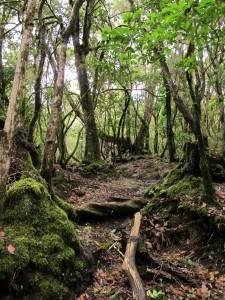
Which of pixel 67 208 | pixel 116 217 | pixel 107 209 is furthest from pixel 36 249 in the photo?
pixel 116 217

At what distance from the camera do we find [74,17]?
6.52m

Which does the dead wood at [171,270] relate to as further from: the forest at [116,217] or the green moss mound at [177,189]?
the green moss mound at [177,189]

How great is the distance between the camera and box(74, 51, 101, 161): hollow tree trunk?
1446 centimetres

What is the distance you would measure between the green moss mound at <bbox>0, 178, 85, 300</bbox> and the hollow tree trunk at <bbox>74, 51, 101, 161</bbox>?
9354 mm

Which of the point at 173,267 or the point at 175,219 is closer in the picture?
the point at 173,267

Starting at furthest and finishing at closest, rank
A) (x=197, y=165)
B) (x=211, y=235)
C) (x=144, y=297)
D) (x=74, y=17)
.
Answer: (x=197, y=165) < (x=74, y=17) < (x=211, y=235) < (x=144, y=297)

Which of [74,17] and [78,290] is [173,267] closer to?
[78,290]

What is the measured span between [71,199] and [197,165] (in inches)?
148

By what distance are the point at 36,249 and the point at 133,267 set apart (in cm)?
160

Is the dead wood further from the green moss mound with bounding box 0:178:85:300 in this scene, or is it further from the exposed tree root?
the exposed tree root

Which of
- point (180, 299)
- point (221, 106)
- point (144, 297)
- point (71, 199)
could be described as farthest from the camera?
point (221, 106)

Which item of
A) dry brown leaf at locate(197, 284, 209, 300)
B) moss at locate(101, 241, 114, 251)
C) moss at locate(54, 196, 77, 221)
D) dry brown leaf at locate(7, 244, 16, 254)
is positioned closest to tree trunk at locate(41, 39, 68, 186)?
moss at locate(54, 196, 77, 221)

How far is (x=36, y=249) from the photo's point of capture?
4352 millimetres

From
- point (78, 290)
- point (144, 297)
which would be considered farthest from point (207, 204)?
point (78, 290)
